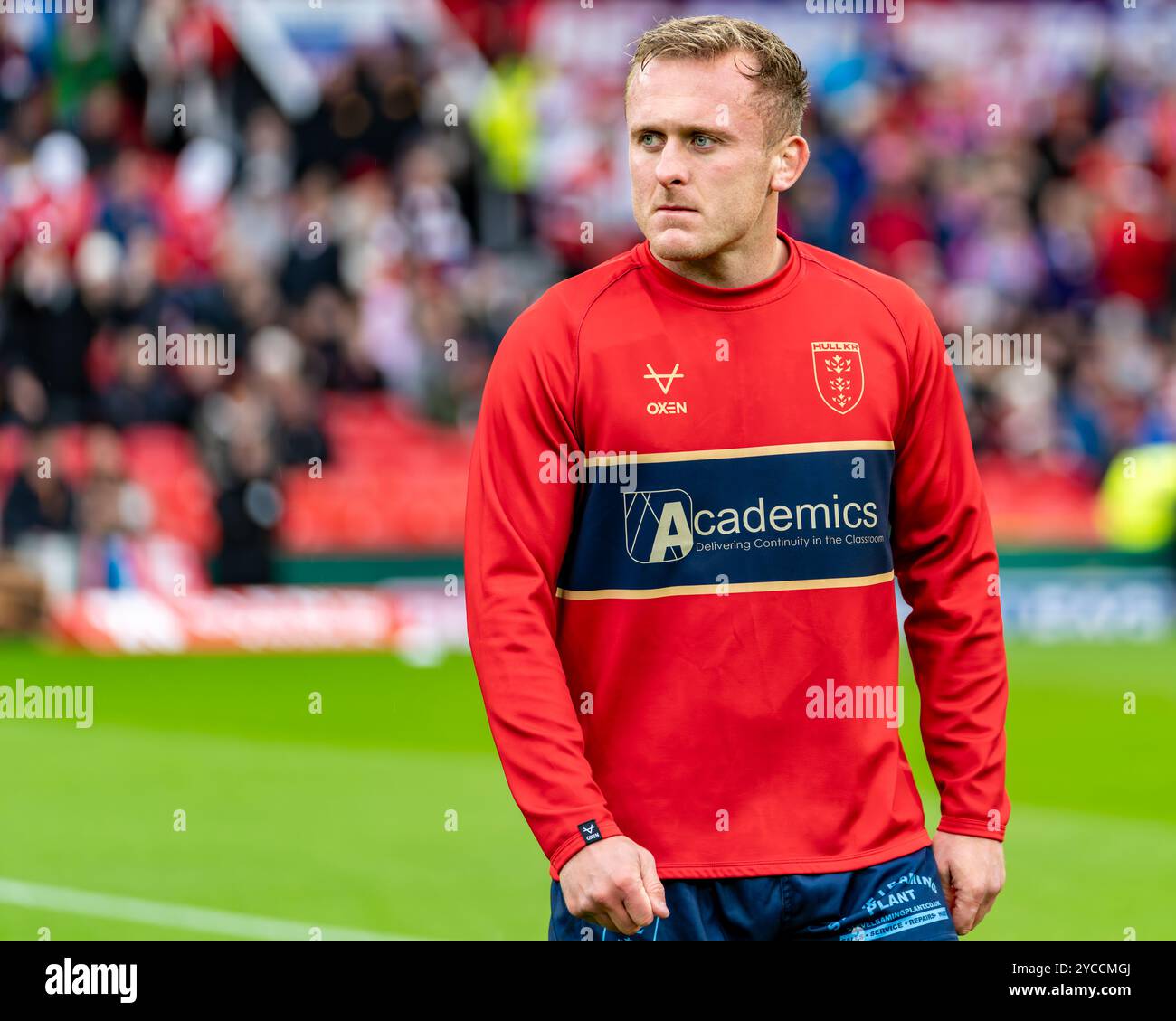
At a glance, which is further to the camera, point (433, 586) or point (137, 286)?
point (137, 286)

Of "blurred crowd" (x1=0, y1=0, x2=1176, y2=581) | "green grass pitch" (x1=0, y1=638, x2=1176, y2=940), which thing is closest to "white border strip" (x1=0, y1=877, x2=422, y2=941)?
"green grass pitch" (x1=0, y1=638, x2=1176, y2=940)

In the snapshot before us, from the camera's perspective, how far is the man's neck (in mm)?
3670

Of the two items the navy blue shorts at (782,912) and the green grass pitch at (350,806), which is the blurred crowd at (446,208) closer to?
the green grass pitch at (350,806)

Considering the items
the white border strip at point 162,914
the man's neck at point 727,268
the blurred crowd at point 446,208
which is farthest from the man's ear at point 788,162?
the blurred crowd at point 446,208

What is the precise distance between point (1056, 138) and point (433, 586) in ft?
32.4

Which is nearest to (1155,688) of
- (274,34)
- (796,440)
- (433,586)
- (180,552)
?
(433,586)

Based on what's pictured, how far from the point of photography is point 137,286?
17.0 metres

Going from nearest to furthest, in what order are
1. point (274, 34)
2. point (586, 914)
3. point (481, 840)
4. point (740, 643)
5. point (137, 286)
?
1. point (586, 914)
2. point (740, 643)
3. point (481, 840)
4. point (137, 286)
5. point (274, 34)

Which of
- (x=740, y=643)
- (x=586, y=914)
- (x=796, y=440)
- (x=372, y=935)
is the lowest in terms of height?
(x=372, y=935)

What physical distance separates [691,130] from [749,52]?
0.57 ft

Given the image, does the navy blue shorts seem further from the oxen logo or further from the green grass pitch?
the green grass pitch

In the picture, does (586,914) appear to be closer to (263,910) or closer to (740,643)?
(740,643)

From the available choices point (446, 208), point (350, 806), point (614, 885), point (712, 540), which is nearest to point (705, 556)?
point (712, 540)

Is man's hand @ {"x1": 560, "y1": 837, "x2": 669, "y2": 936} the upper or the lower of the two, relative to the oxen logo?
lower
